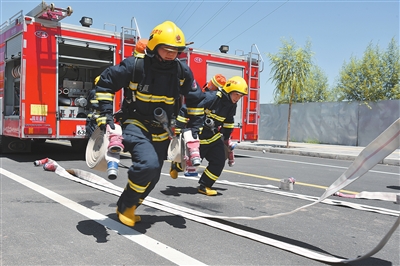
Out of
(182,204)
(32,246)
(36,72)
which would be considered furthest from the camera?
(36,72)

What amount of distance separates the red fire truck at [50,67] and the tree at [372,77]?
11415mm

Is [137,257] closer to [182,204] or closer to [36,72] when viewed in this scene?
[182,204]

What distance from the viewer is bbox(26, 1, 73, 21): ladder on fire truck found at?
9312 millimetres

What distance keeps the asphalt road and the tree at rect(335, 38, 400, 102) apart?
15980mm

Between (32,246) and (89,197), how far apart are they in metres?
2.15

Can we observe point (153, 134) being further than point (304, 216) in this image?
No

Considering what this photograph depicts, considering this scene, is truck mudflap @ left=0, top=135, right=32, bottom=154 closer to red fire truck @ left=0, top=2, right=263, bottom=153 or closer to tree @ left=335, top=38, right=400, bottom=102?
red fire truck @ left=0, top=2, right=263, bottom=153

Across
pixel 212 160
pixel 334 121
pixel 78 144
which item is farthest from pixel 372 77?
pixel 212 160

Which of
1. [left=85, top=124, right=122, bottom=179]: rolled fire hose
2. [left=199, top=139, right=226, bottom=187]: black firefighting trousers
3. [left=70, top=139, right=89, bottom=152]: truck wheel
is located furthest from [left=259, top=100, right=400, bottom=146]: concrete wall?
[left=85, top=124, right=122, bottom=179]: rolled fire hose

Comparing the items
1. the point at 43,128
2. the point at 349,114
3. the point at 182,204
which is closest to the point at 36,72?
the point at 43,128

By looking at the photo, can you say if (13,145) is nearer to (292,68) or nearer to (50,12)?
(50,12)

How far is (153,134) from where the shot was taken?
4199mm

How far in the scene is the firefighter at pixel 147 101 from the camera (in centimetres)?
392

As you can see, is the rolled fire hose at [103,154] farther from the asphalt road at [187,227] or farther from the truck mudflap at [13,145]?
the truck mudflap at [13,145]
